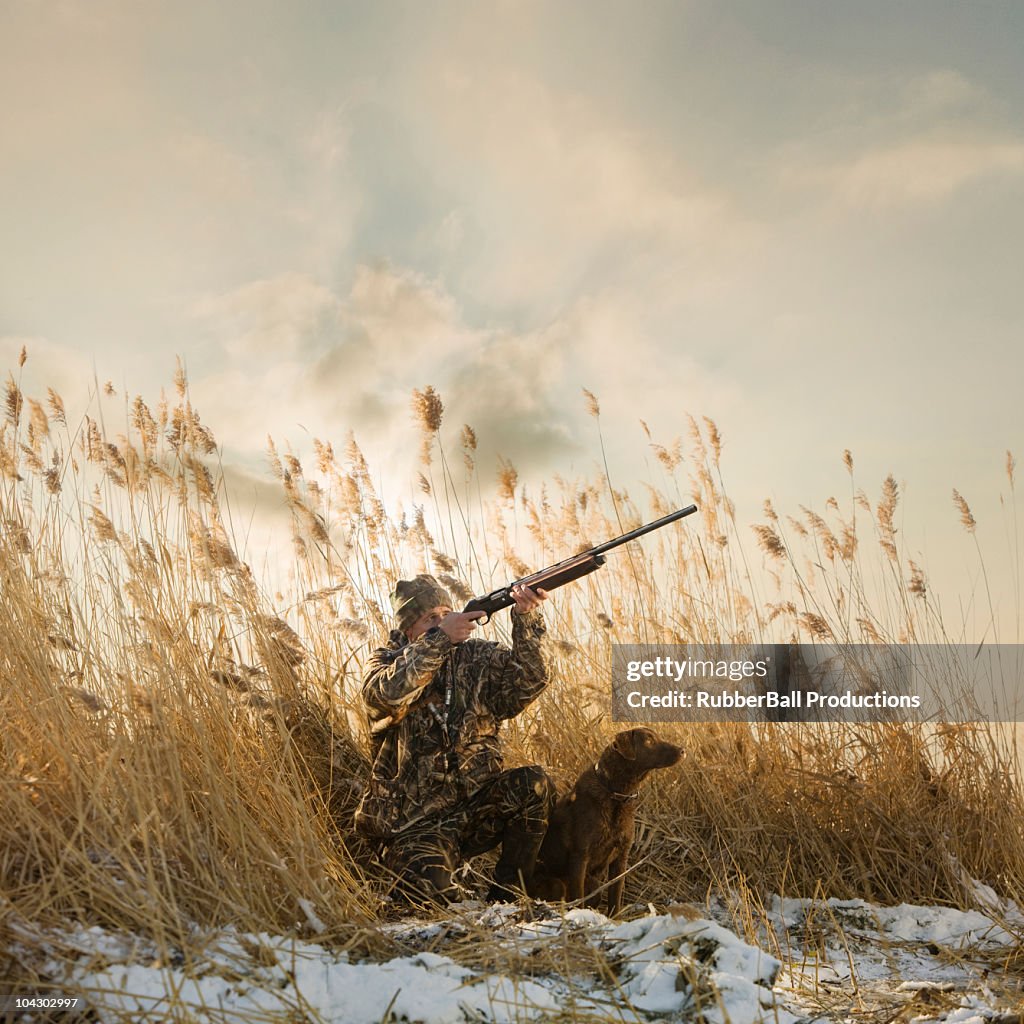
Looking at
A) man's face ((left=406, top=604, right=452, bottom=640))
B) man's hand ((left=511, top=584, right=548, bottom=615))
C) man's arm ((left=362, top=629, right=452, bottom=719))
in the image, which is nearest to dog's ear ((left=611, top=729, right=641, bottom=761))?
man's hand ((left=511, top=584, right=548, bottom=615))

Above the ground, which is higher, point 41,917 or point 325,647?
point 325,647

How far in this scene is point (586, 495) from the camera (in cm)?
618

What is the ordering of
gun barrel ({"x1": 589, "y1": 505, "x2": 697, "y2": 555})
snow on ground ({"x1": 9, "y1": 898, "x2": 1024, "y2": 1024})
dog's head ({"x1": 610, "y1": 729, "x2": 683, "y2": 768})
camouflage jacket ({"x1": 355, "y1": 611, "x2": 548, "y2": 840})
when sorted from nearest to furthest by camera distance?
snow on ground ({"x1": 9, "y1": 898, "x2": 1024, "y2": 1024}), dog's head ({"x1": 610, "y1": 729, "x2": 683, "y2": 768}), camouflage jacket ({"x1": 355, "y1": 611, "x2": 548, "y2": 840}), gun barrel ({"x1": 589, "y1": 505, "x2": 697, "y2": 555})

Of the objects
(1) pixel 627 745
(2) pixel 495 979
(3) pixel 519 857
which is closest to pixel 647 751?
(1) pixel 627 745

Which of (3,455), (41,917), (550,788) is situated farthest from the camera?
(3,455)

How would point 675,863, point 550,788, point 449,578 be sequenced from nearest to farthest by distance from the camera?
point 550,788
point 675,863
point 449,578

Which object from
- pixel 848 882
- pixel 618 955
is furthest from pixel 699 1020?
pixel 848 882

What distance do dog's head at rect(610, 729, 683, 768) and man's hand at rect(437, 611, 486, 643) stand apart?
754 mm

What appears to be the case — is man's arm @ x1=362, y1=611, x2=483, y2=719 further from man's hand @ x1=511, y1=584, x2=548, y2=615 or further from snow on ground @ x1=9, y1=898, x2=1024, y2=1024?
snow on ground @ x1=9, y1=898, x2=1024, y2=1024

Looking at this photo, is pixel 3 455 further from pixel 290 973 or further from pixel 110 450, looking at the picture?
pixel 290 973

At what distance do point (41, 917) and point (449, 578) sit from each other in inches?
109

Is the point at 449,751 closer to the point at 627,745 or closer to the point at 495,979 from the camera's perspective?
the point at 627,745

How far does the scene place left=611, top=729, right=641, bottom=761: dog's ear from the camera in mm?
3682

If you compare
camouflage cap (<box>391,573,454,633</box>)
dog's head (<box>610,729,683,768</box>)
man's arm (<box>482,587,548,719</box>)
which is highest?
camouflage cap (<box>391,573,454,633</box>)
